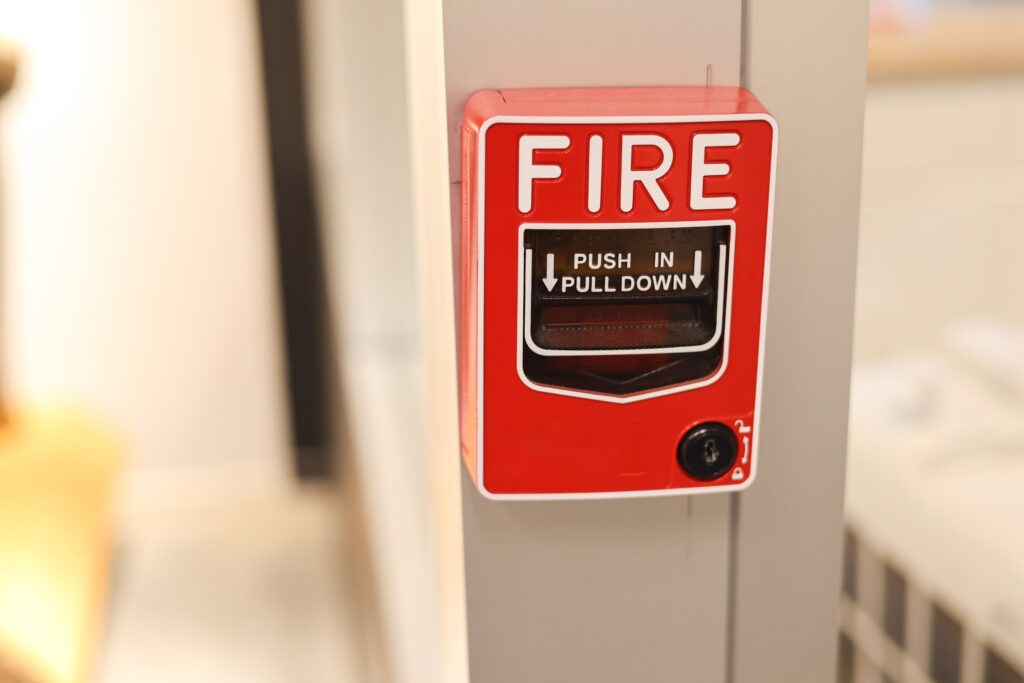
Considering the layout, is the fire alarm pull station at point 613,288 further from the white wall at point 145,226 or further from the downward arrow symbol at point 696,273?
the white wall at point 145,226

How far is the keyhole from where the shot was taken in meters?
0.41

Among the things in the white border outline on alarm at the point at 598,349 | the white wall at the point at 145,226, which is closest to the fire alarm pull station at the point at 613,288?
the white border outline on alarm at the point at 598,349

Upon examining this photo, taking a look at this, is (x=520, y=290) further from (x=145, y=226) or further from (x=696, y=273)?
(x=145, y=226)

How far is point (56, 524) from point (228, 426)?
1.79 m

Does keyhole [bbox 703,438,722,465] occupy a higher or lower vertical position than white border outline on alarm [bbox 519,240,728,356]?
lower

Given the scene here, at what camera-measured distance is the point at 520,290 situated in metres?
0.38

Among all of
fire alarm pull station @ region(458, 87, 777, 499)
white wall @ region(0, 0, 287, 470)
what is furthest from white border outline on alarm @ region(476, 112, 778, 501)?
white wall @ region(0, 0, 287, 470)

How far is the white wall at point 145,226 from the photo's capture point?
2084 mm

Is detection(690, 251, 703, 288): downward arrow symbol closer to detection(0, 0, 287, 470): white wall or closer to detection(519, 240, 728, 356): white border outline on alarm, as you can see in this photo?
detection(519, 240, 728, 356): white border outline on alarm

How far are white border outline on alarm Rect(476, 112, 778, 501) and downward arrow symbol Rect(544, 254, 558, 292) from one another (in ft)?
0.09

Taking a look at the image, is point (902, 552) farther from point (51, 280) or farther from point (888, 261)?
point (51, 280)

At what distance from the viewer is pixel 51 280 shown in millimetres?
2193

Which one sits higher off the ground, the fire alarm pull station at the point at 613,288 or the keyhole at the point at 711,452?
the fire alarm pull station at the point at 613,288

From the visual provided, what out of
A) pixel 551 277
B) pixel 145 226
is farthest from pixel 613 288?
pixel 145 226
